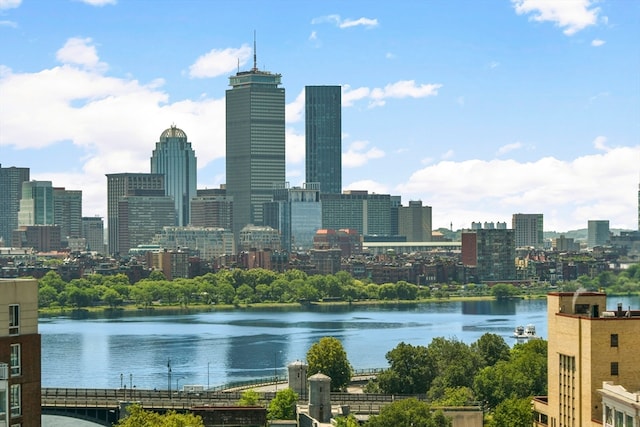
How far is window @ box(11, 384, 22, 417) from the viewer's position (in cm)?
3200

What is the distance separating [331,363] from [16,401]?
2614 inches

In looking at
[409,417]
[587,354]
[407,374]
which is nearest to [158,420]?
[409,417]

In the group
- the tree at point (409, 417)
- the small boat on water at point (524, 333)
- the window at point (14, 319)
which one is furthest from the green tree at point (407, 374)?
the small boat on water at point (524, 333)

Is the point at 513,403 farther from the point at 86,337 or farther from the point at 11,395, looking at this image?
the point at 86,337

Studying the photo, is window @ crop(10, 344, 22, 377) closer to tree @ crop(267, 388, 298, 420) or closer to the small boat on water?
tree @ crop(267, 388, 298, 420)

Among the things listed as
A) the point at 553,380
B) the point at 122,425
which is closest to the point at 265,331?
the point at 122,425

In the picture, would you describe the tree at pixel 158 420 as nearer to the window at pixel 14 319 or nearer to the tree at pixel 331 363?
the window at pixel 14 319

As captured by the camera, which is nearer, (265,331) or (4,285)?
(4,285)

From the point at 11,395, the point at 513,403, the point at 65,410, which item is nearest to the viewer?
the point at 11,395

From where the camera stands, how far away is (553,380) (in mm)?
50625

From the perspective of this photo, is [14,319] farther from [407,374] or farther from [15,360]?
[407,374]

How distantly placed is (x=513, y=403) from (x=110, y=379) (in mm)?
56273

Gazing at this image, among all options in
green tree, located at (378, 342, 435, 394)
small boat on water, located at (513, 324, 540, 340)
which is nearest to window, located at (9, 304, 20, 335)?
green tree, located at (378, 342, 435, 394)

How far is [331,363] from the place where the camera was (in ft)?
321
